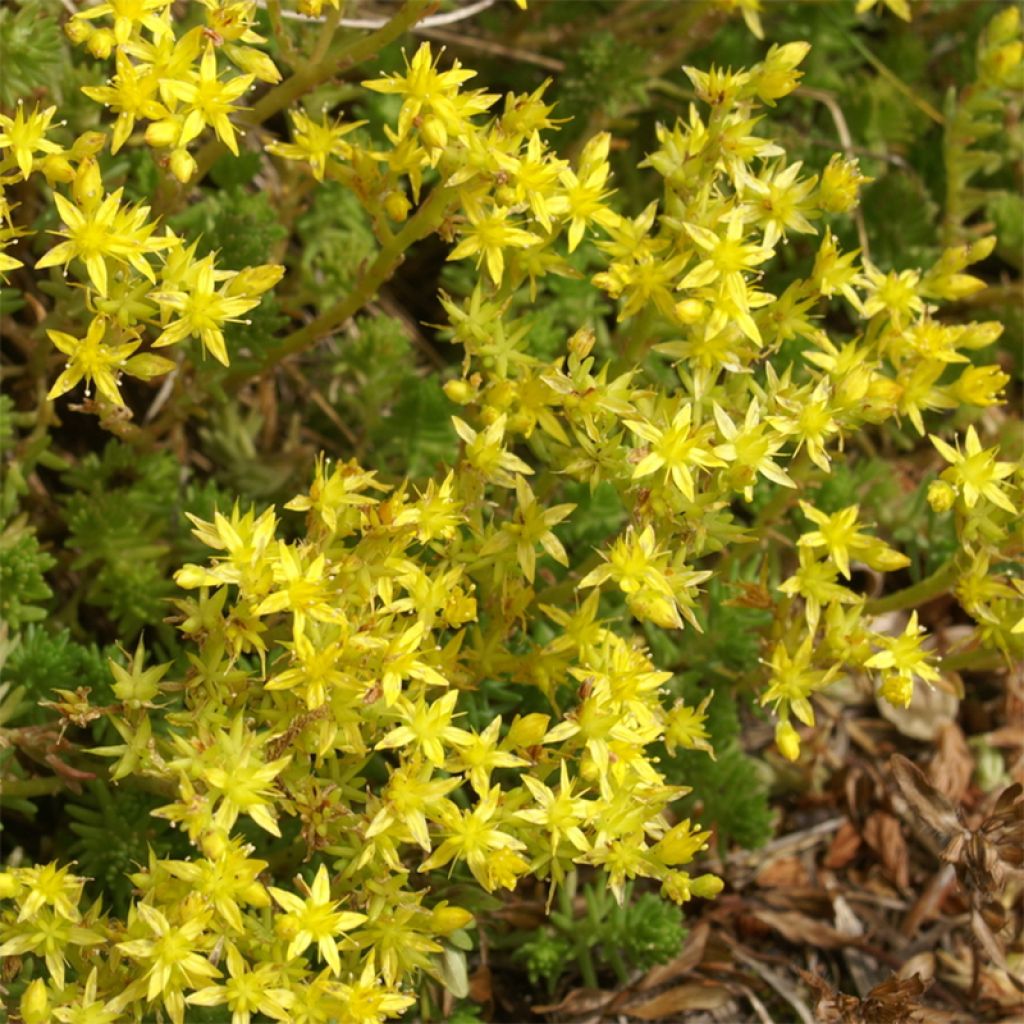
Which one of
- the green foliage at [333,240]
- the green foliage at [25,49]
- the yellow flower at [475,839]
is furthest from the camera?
the green foliage at [333,240]

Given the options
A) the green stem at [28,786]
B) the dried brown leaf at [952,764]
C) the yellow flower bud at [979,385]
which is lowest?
the dried brown leaf at [952,764]

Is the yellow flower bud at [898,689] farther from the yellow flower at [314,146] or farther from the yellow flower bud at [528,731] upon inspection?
the yellow flower at [314,146]

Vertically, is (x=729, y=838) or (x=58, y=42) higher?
(x=58, y=42)

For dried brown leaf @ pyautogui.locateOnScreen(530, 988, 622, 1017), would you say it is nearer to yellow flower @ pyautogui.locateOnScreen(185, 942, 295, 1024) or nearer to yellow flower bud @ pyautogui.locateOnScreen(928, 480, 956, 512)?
yellow flower @ pyautogui.locateOnScreen(185, 942, 295, 1024)

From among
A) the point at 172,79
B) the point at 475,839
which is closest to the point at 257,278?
the point at 172,79

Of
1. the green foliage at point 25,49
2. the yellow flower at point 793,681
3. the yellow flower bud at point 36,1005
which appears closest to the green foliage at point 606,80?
the green foliage at point 25,49

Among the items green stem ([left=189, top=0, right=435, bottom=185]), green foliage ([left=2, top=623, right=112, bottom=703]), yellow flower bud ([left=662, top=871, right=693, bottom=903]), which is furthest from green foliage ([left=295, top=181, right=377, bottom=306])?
yellow flower bud ([left=662, top=871, right=693, bottom=903])

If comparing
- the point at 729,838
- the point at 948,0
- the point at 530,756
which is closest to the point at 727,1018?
the point at 729,838

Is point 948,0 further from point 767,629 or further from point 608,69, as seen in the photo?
point 767,629
